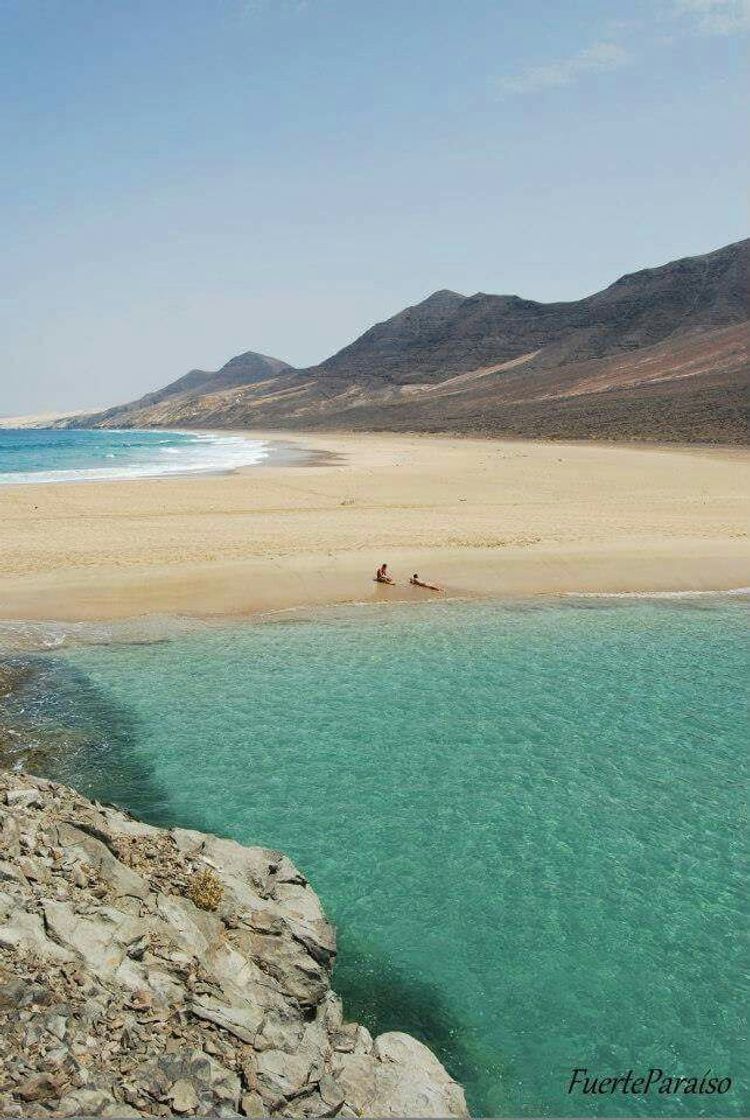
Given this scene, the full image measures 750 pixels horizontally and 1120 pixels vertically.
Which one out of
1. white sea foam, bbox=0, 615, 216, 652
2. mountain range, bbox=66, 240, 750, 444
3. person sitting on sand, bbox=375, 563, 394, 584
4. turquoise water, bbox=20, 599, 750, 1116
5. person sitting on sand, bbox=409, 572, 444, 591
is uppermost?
mountain range, bbox=66, 240, 750, 444

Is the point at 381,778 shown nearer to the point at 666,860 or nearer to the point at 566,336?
the point at 666,860

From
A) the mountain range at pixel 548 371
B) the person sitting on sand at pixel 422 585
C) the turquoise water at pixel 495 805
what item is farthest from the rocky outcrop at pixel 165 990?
the mountain range at pixel 548 371

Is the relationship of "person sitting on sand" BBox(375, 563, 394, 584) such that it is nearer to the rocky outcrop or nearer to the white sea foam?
the white sea foam

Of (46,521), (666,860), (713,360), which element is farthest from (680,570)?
(713,360)

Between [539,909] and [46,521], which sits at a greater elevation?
[46,521]

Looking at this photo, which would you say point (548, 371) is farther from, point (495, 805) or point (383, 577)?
point (495, 805)

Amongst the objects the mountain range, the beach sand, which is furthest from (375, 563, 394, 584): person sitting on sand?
the mountain range

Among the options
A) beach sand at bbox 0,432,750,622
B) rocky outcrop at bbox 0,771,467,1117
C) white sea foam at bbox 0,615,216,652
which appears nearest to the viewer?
rocky outcrop at bbox 0,771,467,1117
